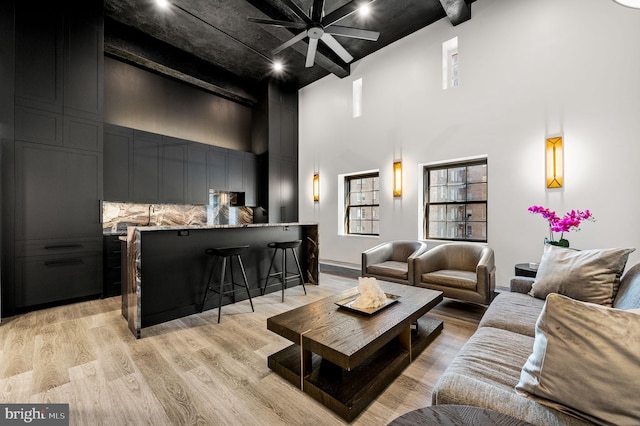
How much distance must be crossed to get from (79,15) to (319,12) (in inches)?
129

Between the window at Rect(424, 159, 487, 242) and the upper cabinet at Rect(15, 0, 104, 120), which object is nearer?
the upper cabinet at Rect(15, 0, 104, 120)

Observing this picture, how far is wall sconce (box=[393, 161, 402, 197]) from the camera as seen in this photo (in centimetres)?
480

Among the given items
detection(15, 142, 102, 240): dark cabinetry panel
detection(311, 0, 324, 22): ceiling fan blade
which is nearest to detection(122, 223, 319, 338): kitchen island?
detection(15, 142, 102, 240): dark cabinetry panel

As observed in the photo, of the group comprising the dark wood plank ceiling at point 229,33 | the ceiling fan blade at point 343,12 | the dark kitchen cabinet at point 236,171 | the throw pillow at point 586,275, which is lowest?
the throw pillow at point 586,275

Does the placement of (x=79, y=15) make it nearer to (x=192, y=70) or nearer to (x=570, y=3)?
(x=192, y=70)

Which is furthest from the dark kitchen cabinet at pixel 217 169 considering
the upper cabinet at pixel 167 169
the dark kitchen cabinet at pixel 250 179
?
the dark kitchen cabinet at pixel 250 179

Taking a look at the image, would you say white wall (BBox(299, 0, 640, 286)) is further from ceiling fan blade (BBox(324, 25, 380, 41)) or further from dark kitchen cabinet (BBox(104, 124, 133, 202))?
dark kitchen cabinet (BBox(104, 124, 133, 202))

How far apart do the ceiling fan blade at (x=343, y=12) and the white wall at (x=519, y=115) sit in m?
1.79

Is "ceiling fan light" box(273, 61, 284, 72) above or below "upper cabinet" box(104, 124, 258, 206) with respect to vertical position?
above

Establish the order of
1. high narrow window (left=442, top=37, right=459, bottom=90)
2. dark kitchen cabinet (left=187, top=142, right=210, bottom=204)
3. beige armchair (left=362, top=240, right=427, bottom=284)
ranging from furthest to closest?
dark kitchen cabinet (left=187, top=142, right=210, bottom=204) < high narrow window (left=442, top=37, right=459, bottom=90) < beige armchair (left=362, top=240, right=427, bottom=284)

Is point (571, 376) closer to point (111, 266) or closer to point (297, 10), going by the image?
point (297, 10)

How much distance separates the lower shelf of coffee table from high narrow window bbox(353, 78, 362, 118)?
15.1 feet

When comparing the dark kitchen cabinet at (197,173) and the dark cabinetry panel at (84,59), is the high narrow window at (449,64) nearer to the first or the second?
the dark kitchen cabinet at (197,173)

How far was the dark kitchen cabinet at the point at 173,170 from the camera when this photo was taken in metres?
4.87
